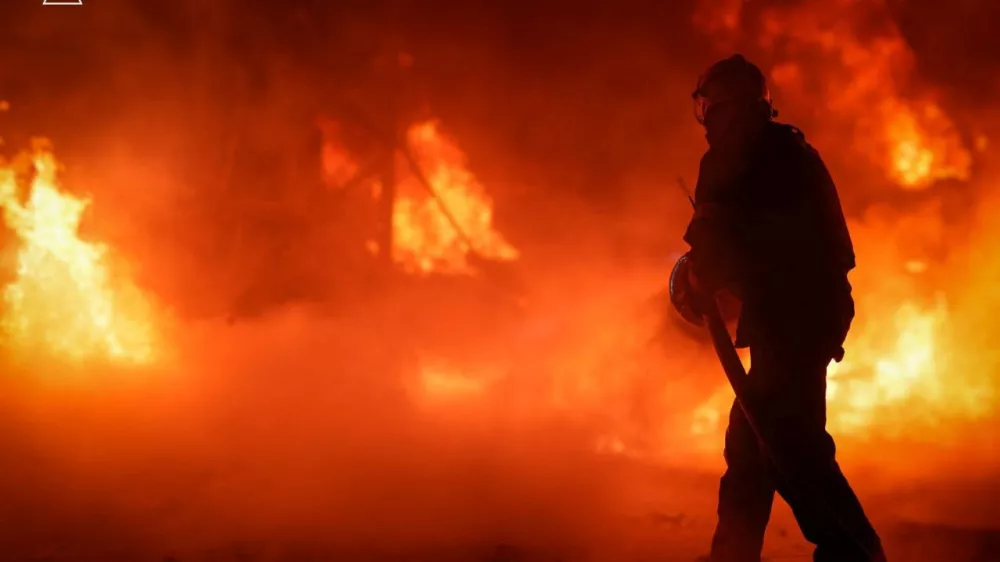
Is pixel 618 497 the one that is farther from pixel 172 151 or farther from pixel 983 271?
pixel 172 151

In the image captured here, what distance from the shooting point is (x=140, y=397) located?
5.50m

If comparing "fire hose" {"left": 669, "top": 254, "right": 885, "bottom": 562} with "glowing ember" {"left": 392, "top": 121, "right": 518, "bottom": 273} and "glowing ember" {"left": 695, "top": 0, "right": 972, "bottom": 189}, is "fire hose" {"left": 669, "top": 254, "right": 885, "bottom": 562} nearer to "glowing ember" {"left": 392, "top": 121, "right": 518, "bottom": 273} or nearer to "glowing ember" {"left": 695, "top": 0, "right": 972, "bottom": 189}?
"glowing ember" {"left": 392, "top": 121, "right": 518, "bottom": 273}

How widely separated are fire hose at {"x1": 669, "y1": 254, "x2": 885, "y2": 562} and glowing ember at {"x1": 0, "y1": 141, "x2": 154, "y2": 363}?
444cm

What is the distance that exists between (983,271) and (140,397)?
580 centimetres

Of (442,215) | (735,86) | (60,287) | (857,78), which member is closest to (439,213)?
(442,215)

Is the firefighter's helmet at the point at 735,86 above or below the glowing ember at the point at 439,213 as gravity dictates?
below

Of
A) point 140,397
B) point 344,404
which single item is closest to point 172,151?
point 140,397

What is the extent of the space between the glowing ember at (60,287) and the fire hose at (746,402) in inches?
175

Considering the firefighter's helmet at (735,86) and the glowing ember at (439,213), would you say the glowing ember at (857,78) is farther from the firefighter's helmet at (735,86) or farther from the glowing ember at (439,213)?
the firefighter's helmet at (735,86)

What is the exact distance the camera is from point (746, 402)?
7.86 ft

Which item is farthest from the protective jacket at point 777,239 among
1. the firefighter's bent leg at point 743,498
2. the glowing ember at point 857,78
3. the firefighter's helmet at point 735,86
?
the glowing ember at point 857,78

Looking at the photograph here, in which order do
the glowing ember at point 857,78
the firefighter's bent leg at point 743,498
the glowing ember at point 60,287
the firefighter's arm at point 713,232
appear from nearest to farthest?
the firefighter's arm at point 713,232
the firefighter's bent leg at point 743,498
the glowing ember at point 857,78
the glowing ember at point 60,287

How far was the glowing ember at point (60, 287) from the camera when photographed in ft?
18.9

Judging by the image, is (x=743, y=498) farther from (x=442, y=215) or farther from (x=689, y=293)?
(x=442, y=215)
